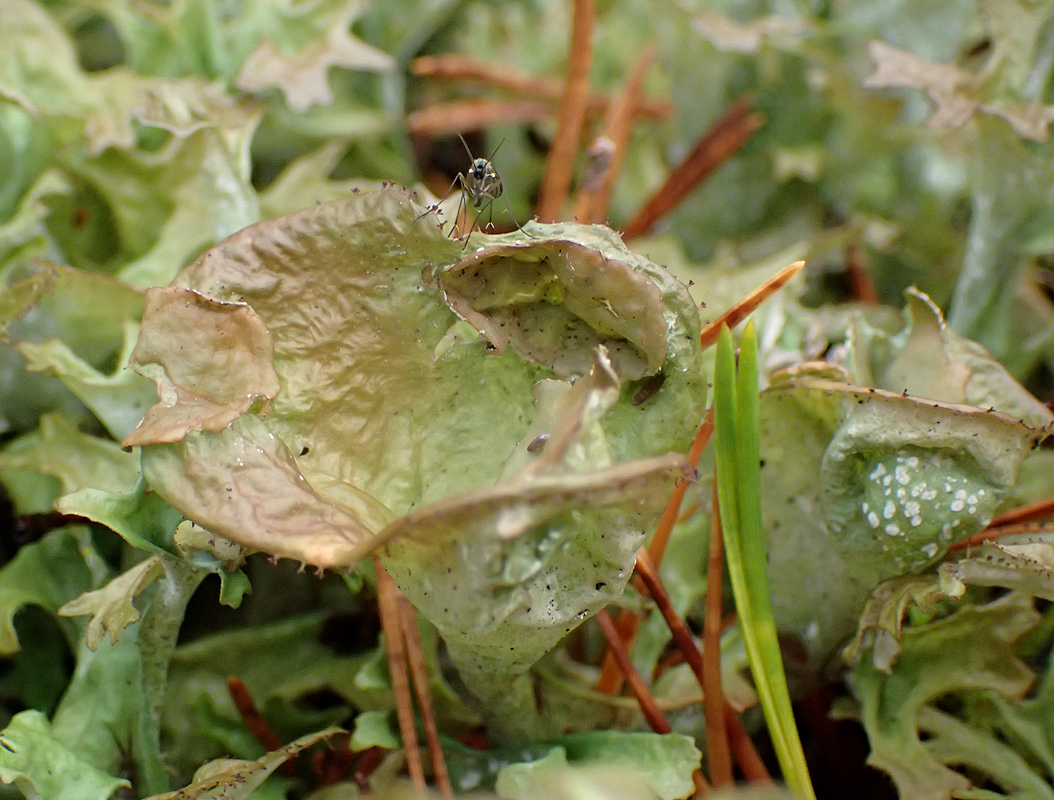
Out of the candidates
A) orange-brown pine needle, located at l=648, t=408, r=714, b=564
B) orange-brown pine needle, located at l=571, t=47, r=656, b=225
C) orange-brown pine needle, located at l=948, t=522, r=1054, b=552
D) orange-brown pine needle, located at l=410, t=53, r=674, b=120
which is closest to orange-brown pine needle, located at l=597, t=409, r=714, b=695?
orange-brown pine needle, located at l=648, t=408, r=714, b=564

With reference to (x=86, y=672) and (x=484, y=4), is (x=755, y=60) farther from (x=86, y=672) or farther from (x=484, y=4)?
(x=86, y=672)

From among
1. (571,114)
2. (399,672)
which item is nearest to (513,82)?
(571,114)

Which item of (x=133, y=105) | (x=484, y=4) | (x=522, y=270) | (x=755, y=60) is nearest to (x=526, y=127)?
(x=484, y=4)

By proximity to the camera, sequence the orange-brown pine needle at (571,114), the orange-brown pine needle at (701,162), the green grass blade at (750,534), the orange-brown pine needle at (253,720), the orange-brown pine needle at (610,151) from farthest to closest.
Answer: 1. the orange-brown pine needle at (701,162)
2. the orange-brown pine needle at (571,114)
3. the orange-brown pine needle at (610,151)
4. the orange-brown pine needle at (253,720)
5. the green grass blade at (750,534)

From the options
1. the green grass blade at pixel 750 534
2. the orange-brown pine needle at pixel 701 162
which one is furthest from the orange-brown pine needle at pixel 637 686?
the orange-brown pine needle at pixel 701 162

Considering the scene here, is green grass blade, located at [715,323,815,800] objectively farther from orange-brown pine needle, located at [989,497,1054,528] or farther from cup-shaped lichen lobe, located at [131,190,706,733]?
orange-brown pine needle, located at [989,497,1054,528]

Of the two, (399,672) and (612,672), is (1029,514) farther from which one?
(399,672)

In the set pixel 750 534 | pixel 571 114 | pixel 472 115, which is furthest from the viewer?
pixel 472 115

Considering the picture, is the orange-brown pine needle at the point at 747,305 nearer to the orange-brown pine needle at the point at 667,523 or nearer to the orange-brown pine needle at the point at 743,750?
the orange-brown pine needle at the point at 667,523
